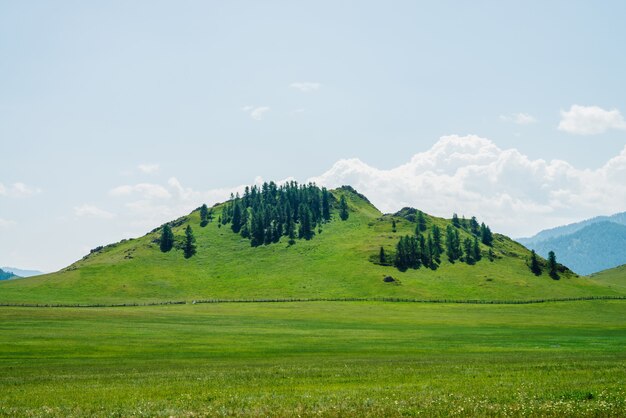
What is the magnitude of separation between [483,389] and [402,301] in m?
144

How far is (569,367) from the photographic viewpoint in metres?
32.1

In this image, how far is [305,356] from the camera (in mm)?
47562

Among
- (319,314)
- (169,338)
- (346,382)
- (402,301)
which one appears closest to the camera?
(346,382)

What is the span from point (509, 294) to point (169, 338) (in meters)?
141

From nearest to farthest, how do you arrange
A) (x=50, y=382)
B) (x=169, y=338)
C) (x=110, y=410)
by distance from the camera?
(x=110, y=410)
(x=50, y=382)
(x=169, y=338)

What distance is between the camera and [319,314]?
403 ft

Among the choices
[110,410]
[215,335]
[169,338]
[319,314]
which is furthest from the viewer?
[319,314]

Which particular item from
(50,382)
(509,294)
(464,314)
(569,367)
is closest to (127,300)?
(464,314)

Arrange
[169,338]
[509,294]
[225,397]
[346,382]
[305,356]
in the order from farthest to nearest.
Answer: [509,294] → [169,338] → [305,356] → [346,382] → [225,397]

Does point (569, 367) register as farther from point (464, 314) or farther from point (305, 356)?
point (464, 314)

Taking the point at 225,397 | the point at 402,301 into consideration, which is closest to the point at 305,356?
the point at 225,397

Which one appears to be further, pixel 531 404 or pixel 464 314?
pixel 464 314

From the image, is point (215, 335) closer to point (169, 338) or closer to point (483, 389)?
point (169, 338)

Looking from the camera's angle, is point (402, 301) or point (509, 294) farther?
point (509, 294)
